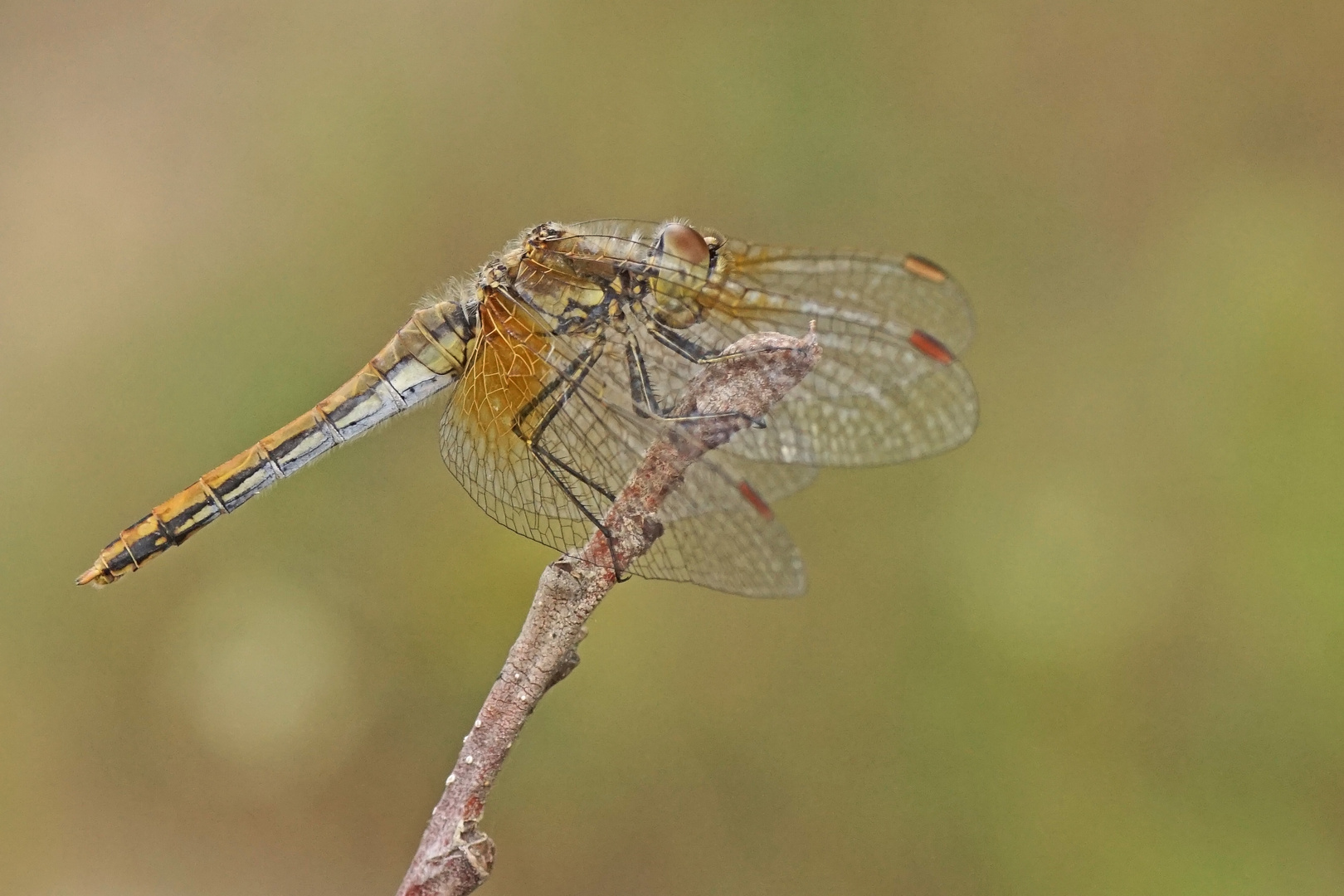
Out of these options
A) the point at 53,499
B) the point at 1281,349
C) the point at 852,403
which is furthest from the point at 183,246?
the point at 1281,349

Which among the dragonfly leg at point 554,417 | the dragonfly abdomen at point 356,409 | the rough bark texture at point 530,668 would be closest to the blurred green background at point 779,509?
the dragonfly abdomen at point 356,409

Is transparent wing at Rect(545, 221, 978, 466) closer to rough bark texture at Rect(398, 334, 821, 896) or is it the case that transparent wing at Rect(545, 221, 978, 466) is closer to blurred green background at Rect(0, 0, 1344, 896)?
rough bark texture at Rect(398, 334, 821, 896)

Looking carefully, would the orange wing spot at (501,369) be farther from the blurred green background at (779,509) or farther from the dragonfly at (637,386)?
the blurred green background at (779,509)

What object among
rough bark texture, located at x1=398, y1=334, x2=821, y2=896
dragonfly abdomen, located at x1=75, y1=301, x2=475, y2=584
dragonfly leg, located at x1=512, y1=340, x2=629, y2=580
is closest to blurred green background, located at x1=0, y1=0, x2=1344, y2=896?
dragonfly abdomen, located at x1=75, y1=301, x2=475, y2=584

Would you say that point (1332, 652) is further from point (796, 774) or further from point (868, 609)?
point (796, 774)

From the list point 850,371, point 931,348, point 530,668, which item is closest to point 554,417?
point 850,371

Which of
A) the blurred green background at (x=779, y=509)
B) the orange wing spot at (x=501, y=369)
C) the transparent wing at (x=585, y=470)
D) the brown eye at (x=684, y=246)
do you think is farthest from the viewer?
the blurred green background at (x=779, y=509)

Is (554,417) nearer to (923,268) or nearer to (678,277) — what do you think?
(678,277)
